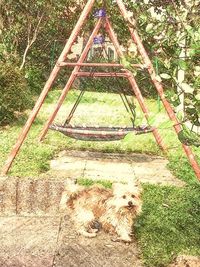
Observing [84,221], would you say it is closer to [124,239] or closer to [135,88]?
[124,239]

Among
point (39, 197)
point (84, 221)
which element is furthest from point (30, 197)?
point (84, 221)

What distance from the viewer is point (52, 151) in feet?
27.0

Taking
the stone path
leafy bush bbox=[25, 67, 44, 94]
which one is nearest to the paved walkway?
the stone path

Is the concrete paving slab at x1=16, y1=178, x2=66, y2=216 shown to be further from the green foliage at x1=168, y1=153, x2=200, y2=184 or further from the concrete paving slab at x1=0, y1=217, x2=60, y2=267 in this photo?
the green foliage at x1=168, y1=153, x2=200, y2=184

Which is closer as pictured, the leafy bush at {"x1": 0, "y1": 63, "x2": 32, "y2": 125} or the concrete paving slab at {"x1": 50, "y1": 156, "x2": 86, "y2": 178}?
the concrete paving slab at {"x1": 50, "y1": 156, "x2": 86, "y2": 178}

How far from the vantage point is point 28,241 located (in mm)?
4789

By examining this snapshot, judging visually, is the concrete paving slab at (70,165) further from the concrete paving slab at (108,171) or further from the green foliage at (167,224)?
the green foliage at (167,224)

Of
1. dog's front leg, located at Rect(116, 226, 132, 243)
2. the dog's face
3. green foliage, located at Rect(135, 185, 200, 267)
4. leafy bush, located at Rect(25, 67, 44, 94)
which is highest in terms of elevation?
the dog's face

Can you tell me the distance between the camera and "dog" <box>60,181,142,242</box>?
4789 mm

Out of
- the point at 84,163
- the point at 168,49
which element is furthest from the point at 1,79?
the point at 168,49

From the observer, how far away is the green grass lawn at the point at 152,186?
15.1ft

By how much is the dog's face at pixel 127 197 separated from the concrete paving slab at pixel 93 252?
45 cm

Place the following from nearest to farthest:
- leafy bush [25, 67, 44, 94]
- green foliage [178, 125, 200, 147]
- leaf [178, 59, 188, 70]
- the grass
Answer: leaf [178, 59, 188, 70] < green foliage [178, 125, 200, 147] < the grass < leafy bush [25, 67, 44, 94]

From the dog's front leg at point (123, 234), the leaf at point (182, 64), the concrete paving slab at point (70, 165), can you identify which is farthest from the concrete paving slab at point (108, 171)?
the leaf at point (182, 64)
